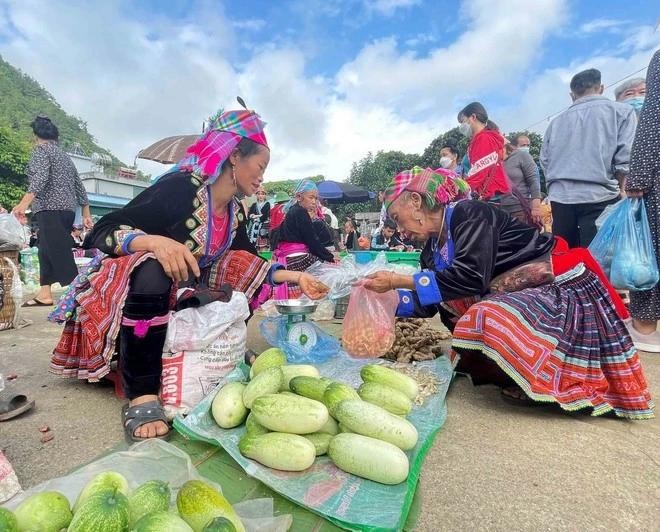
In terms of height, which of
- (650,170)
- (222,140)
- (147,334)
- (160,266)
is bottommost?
(147,334)

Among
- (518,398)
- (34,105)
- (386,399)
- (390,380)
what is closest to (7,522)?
(386,399)

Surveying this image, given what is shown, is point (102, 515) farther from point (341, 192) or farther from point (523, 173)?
point (341, 192)

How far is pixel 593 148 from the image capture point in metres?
3.81

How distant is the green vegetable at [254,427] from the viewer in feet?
5.07

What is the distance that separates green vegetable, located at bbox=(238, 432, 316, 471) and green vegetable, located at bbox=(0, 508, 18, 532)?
70 cm

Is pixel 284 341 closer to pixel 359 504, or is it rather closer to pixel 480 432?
pixel 480 432

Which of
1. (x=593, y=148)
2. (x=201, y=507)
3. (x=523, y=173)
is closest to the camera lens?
(x=201, y=507)

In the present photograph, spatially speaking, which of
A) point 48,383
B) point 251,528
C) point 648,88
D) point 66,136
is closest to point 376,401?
point 251,528

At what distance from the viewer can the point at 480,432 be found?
188 cm

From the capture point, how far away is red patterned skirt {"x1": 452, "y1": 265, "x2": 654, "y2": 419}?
204cm

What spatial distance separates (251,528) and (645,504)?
1.30m

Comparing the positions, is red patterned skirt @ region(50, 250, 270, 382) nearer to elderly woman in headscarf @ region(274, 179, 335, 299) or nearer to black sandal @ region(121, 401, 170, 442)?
black sandal @ region(121, 401, 170, 442)

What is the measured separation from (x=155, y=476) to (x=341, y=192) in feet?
→ 50.5

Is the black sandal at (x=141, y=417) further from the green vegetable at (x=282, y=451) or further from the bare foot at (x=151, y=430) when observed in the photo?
the green vegetable at (x=282, y=451)
